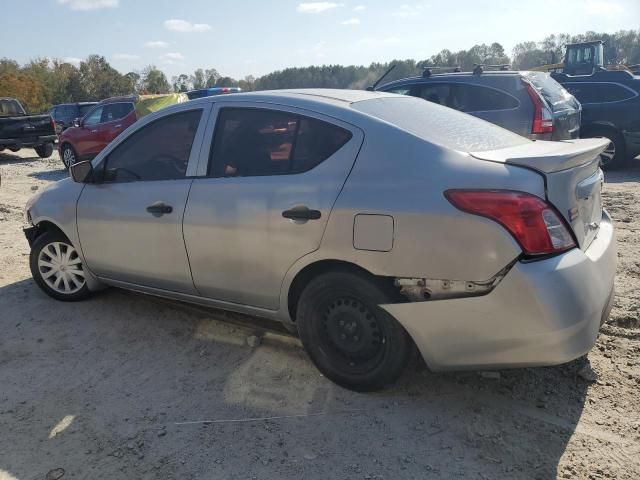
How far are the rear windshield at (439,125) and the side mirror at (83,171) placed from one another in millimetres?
2165

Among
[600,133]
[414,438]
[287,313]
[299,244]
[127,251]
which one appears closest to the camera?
[414,438]

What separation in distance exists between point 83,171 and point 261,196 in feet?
5.74

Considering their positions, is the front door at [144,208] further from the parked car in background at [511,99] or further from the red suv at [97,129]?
the red suv at [97,129]

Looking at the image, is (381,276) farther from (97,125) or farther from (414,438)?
(97,125)

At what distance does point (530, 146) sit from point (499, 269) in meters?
1.05

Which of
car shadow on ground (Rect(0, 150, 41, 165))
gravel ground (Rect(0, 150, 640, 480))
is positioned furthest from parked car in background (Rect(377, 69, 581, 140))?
car shadow on ground (Rect(0, 150, 41, 165))

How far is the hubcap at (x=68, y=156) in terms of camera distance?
13781 mm

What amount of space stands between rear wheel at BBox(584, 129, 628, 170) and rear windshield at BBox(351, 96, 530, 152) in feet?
25.8

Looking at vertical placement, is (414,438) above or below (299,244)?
below

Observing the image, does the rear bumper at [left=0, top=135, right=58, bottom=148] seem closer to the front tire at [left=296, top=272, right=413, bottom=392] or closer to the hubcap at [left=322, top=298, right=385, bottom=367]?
the front tire at [left=296, top=272, right=413, bottom=392]

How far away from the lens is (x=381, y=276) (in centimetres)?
279

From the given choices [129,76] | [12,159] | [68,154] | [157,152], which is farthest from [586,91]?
[129,76]

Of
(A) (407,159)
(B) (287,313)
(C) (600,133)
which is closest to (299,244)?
(B) (287,313)

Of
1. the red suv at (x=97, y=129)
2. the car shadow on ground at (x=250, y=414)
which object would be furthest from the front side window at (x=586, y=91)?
the red suv at (x=97, y=129)
